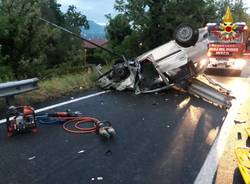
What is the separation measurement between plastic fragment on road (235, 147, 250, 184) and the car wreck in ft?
15.6

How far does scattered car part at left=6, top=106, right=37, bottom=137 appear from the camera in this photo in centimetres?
633

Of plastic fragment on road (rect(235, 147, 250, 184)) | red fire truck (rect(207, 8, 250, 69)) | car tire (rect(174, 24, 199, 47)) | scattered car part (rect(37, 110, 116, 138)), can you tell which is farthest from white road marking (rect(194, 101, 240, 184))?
red fire truck (rect(207, 8, 250, 69))

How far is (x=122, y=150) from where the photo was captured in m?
5.71

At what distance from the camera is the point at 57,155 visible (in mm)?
5395

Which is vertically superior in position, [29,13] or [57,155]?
[29,13]

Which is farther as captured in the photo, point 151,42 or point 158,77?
point 151,42

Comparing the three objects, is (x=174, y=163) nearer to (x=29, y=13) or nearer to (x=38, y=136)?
(x=38, y=136)

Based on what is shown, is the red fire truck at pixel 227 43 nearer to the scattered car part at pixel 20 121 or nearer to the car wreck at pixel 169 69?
the car wreck at pixel 169 69

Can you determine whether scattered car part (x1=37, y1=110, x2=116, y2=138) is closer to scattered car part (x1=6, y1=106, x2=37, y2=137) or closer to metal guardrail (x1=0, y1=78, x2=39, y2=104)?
scattered car part (x1=6, y1=106, x2=37, y2=137)

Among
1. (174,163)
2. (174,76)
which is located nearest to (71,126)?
(174,163)

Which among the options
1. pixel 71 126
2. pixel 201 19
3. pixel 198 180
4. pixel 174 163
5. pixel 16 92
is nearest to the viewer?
pixel 198 180

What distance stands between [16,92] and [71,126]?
174 cm

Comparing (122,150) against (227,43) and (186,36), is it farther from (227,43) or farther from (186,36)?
(227,43)

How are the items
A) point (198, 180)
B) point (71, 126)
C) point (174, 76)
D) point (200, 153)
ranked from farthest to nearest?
point (174, 76)
point (71, 126)
point (200, 153)
point (198, 180)
